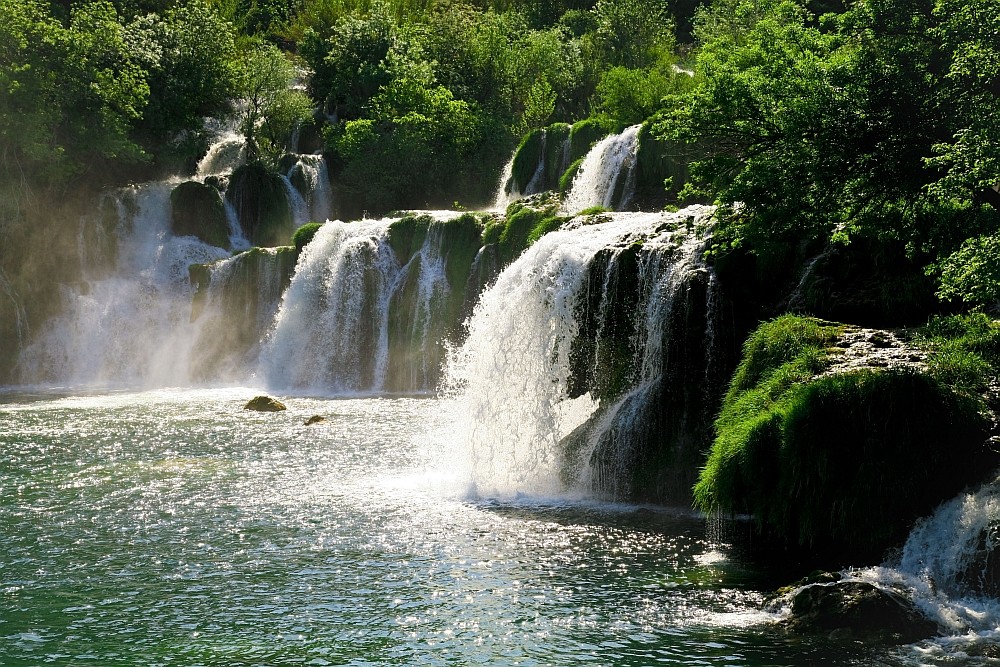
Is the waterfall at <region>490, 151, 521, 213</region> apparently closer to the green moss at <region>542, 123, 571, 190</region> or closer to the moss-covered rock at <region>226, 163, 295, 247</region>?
the green moss at <region>542, 123, 571, 190</region>

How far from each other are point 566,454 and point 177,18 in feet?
138

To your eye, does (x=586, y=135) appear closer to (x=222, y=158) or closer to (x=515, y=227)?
(x=515, y=227)

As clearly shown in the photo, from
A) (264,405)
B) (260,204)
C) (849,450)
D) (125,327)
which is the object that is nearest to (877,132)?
(849,450)

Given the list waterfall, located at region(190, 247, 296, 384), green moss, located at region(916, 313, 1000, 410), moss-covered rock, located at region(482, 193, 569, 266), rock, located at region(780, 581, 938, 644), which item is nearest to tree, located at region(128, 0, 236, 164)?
waterfall, located at region(190, 247, 296, 384)

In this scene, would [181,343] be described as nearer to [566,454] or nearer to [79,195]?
[79,195]

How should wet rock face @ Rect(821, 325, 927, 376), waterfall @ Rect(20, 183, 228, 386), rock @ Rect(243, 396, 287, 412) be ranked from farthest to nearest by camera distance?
waterfall @ Rect(20, 183, 228, 386) < rock @ Rect(243, 396, 287, 412) < wet rock face @ Rect(821, 325, 927, 376)

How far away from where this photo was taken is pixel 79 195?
45.6 m

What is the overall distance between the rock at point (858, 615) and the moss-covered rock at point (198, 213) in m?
35.9

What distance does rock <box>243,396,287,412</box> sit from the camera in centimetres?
2879

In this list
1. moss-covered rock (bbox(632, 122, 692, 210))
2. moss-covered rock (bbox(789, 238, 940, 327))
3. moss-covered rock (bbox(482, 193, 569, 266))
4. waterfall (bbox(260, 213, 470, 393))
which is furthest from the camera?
waterfall (bbox(260, 213, 470, 393))

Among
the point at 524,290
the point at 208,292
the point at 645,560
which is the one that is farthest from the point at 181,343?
the point at 645,560

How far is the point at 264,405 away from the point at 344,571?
15.2 metres

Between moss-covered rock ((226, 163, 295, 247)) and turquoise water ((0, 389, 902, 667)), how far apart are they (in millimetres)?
23086

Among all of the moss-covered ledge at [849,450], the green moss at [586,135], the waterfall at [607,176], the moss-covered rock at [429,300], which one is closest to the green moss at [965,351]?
the moss-covered ledge at [849,450]
